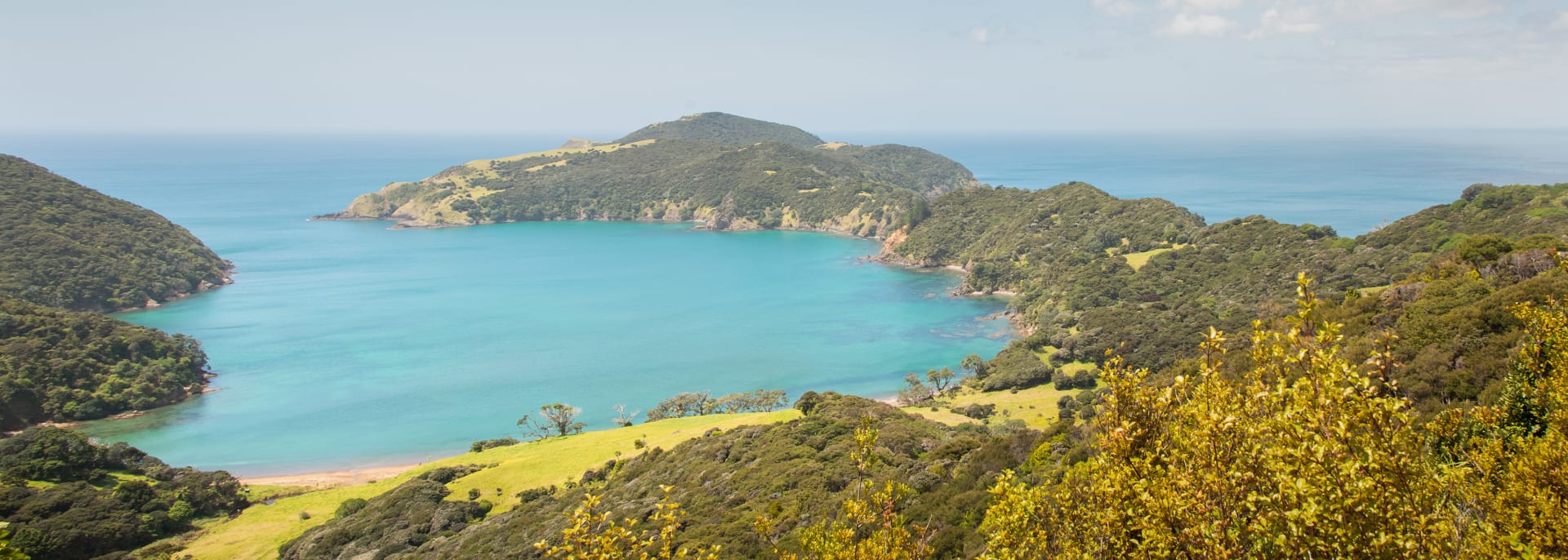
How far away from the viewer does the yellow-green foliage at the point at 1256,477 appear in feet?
20.1

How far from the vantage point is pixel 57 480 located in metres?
36.6

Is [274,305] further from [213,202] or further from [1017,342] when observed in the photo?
[213,202]

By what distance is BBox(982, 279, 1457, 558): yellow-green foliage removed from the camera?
242 inches

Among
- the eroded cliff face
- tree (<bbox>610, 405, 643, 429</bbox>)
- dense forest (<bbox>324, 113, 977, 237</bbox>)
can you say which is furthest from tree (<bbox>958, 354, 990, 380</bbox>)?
the eroded cliff face

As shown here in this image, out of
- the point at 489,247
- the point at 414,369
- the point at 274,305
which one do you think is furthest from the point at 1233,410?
the point at 489,247

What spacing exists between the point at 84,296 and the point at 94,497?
66.4 meters

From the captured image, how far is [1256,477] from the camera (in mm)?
7129

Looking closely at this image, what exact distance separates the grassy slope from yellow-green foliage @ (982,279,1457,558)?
31844mm

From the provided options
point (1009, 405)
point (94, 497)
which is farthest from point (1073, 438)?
point (94, 497)

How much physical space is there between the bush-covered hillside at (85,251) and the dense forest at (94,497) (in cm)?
5382

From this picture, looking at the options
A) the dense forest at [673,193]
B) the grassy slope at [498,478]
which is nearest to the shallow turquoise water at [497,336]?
the grassy slope at [498,478]

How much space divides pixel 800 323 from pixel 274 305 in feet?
215

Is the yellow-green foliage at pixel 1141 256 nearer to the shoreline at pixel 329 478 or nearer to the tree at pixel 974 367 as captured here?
the tree at pixel 974 367

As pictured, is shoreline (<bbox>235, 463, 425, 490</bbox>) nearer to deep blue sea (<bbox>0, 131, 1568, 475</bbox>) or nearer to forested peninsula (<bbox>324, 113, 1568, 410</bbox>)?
deep blue sea (<bbox>0, 131, 1568, 475</bbox>)
